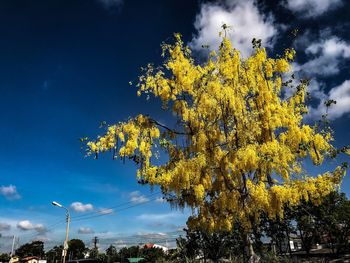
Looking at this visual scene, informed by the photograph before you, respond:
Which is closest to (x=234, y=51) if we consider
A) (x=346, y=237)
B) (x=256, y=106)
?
(x=256, y=106)

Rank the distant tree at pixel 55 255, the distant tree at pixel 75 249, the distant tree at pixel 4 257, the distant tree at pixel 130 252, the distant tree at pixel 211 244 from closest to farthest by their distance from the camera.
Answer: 1. the distant tree at pixel 211 244
2. the distant tree at pixel 130 252
3. the distant tree at pixel 55 255
4. the distant tree at pixel 75 249
5. the distant tree at pixel 4 257

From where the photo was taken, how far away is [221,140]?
1283 centimetres

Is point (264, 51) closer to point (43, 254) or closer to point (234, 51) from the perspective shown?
point (234, 51)

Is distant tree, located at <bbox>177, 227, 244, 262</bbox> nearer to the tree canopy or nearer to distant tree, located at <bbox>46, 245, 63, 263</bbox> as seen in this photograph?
the tree canopy

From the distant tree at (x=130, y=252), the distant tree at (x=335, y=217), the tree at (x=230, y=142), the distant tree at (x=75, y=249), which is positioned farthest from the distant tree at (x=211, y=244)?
the distant tree at (x=75, y=249)

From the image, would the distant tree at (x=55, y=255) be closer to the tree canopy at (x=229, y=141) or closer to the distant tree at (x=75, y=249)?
the distant tree at (x=75, y=249)

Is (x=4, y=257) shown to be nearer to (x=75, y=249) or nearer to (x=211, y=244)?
(x=75, y=249)

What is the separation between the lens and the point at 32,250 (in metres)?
103

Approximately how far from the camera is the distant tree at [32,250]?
4040 inches

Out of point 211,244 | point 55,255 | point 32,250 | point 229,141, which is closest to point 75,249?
point 55,255

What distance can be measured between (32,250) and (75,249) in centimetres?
1274

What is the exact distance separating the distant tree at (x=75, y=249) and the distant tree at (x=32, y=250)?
882 cm

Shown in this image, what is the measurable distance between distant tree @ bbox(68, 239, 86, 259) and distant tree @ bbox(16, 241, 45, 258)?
347 inches

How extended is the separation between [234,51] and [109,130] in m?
5.51
